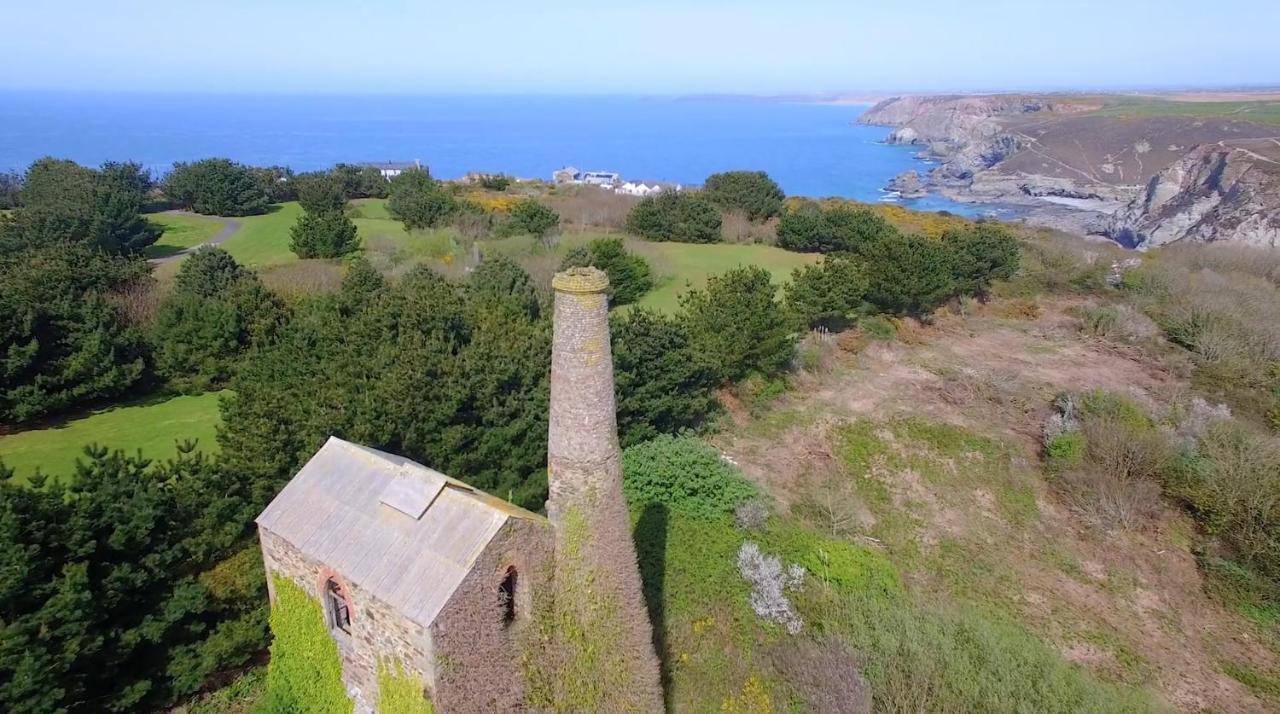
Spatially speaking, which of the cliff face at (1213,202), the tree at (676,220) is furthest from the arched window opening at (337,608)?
the cliff face at (1213,202)

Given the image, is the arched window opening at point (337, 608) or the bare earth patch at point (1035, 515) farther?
the bare earth patch at point (1035, 515)

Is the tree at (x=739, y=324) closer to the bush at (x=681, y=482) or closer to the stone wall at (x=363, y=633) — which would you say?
the bush at (x=681, y=482)

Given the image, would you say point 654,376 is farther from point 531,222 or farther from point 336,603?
point 531,222

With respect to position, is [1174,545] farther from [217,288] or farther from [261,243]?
[261,243]

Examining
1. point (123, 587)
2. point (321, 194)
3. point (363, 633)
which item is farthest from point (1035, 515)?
point (321, 194)

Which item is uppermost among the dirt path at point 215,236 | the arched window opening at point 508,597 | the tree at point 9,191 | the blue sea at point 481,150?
the arched window opening at point 508,597

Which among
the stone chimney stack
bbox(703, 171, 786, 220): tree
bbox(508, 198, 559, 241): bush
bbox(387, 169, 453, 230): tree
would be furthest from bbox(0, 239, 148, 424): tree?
bbox(703, 171, 786, 220): tree
